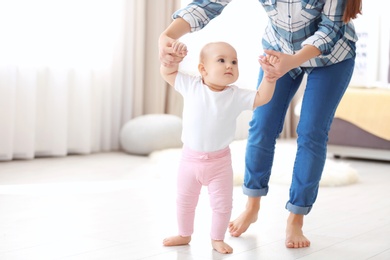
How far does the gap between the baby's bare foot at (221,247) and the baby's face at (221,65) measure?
46 cm

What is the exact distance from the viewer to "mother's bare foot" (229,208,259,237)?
87.7 inches

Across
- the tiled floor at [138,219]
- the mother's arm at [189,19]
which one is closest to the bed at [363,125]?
the tiled floor at [138,219]

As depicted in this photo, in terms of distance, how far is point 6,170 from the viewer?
3701mm

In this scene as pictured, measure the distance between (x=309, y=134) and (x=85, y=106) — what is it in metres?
2.68

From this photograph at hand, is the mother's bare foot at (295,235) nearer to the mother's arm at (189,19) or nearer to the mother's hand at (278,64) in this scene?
the mother's hand at (278,64)

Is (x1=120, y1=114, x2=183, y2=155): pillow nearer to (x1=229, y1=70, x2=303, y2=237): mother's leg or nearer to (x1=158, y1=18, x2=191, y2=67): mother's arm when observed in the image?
(x1=229, y1=70, x2=303, y2=237): mother's leg

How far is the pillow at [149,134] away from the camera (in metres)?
4.57

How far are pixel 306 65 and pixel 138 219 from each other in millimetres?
820

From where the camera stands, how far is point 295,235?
2.12m

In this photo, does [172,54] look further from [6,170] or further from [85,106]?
[85,106]

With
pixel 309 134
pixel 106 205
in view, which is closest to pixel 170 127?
pixel 106 205

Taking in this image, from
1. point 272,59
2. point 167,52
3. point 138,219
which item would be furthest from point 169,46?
point 138,219

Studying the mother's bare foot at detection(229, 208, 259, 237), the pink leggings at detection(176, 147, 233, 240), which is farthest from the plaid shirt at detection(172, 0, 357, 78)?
the mother's bare foot at detection(229, 208, 259, 237)

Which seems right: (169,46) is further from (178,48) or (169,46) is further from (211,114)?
(211,114)
